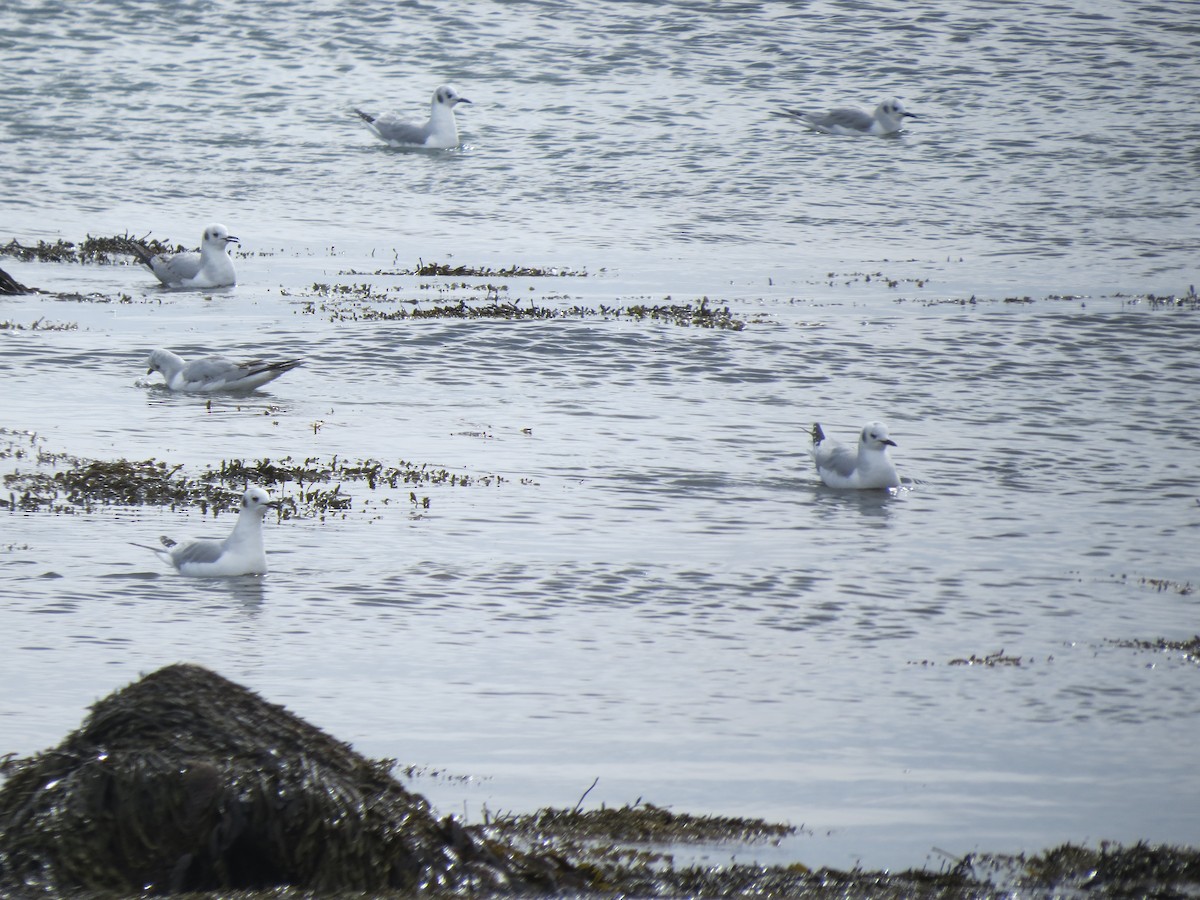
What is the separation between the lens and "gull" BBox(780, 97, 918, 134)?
137 feet

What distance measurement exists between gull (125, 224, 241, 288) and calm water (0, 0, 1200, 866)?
0.42 m

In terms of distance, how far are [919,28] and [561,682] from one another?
1795 inches

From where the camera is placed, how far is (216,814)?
702 centimetres

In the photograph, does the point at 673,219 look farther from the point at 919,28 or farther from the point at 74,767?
the point at 74,767

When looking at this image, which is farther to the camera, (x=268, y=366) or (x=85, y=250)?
(x=85, y=250)

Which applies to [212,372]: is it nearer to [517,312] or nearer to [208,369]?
[208,369]

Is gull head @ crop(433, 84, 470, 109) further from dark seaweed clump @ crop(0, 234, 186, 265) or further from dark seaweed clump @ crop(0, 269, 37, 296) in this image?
dark seaweed clump @ crop(0, 269, 37, 296)

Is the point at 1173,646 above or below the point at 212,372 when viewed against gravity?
below

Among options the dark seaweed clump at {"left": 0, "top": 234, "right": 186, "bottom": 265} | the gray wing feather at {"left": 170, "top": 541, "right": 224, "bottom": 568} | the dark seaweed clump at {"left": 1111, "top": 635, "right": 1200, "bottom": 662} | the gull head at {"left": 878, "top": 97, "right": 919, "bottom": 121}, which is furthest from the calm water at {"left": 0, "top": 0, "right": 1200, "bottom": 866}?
the gull head at {"left": 878, "top": 97, "right": 919, "bottom": 121}

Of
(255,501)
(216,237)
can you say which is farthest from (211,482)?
(216,237)

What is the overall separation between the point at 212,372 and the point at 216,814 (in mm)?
12454

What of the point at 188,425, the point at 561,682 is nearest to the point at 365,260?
the point at 188,425

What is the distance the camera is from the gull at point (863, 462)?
1602 cm

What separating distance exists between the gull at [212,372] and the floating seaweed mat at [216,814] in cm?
1184
